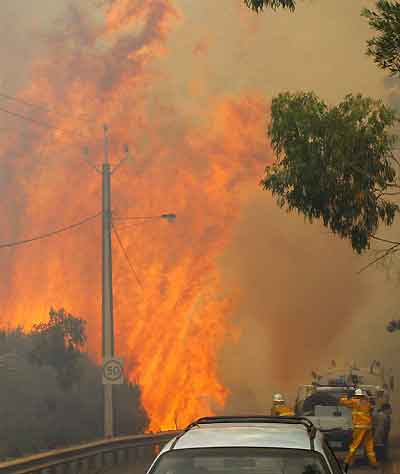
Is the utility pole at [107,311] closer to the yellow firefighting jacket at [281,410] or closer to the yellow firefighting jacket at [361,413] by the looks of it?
the yellow firefighting jacket at [281,410]

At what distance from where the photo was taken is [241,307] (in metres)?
69.1

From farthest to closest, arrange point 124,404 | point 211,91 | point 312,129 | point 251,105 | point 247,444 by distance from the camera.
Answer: point 211,91 < point 251,105 < point 124,404 < point 312,129 < point 247,444

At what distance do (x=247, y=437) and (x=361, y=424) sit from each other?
46.6 feet

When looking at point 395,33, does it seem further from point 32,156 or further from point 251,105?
point 32,156

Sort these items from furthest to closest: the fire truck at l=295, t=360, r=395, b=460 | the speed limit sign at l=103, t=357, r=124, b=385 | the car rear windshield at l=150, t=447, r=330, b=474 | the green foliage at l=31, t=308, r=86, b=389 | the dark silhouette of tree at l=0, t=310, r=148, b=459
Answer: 1. the green foliage at l=31, t=308, r=86, b=389
2. the dark silhouette of tree at l=0, t=310, r=148, b=459
3. the speed limit sign at l=103, t=357, r=124, b=385
4. the fire truck at l=295, t=360, r=395, b=460
5. the car rear windshield at l=150, t=447, r=330, b=474

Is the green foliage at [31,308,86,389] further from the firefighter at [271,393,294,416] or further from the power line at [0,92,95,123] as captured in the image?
the firefighter at [271,393,294,416]

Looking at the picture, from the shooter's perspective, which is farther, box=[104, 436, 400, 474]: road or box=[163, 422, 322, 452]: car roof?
box=[104, 436, 400, 474]: road

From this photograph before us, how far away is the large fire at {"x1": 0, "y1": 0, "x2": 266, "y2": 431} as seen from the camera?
62.1 m

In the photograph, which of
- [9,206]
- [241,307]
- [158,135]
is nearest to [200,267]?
[241,307]

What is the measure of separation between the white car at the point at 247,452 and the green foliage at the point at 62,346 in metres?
51.4

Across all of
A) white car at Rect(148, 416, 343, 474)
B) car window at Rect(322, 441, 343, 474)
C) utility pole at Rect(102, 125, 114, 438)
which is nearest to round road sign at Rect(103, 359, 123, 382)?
utility pole at Rect(102, 125, 114, 438)

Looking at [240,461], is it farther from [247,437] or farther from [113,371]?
[113,371]

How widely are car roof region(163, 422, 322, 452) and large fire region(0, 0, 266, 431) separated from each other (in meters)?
50.7

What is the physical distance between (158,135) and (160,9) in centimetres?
749
